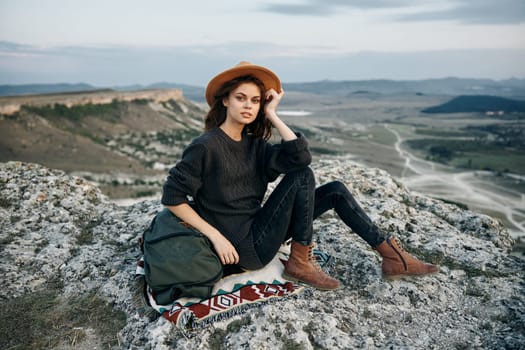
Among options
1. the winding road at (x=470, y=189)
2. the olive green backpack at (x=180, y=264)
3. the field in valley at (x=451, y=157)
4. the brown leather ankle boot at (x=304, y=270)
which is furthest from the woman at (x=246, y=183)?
the winding road at (x=470, y=189)

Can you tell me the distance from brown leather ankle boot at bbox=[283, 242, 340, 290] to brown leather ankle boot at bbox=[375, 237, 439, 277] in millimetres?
647

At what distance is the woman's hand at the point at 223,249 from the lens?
3756 millimetres

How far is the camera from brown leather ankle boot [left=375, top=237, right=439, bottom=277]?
14.3 ft

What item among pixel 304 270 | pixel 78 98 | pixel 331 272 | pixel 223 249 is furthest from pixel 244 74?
pixel 78 98

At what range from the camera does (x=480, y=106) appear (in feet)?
594

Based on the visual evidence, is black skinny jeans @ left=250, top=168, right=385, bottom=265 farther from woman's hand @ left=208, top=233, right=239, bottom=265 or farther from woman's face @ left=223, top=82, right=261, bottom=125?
woman's face @ left=223, top=82, right=261, bottom=125

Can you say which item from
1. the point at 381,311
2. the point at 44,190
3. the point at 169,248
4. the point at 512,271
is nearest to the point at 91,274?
the point at 169,248

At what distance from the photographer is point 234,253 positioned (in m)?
3.81

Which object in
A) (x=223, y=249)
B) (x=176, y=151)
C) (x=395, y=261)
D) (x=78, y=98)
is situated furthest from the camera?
(x=78, y=98)

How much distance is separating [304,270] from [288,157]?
1169 millimetres

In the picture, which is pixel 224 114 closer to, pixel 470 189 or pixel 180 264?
pixel 180 264

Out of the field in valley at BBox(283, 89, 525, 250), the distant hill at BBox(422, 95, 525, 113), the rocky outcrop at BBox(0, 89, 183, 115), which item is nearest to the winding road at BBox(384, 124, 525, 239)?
the field in valley at BBox(283, 89, 525, 250)

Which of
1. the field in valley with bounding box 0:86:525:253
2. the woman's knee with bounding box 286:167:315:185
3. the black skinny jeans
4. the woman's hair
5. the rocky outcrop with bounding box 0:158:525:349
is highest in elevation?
the woman's hair

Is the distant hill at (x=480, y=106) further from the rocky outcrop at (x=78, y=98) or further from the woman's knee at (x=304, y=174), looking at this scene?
the woman's knee at (x=304, y=174)
